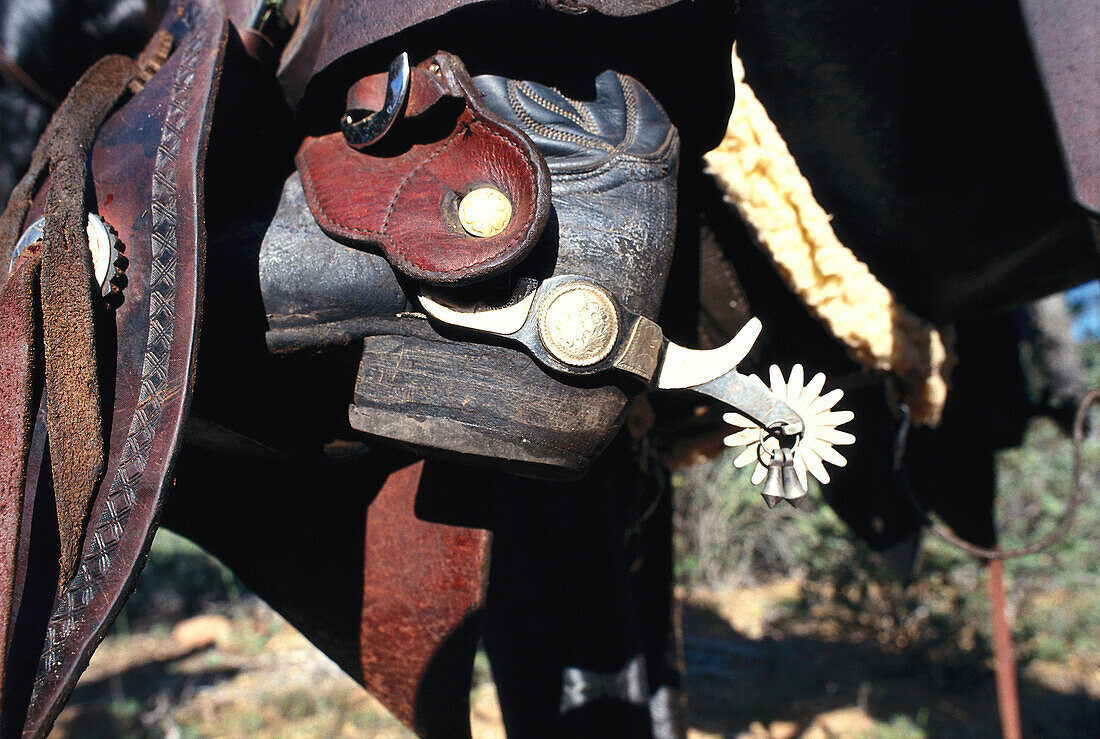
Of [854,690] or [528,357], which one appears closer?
[528,357]

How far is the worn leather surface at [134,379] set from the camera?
54 cm

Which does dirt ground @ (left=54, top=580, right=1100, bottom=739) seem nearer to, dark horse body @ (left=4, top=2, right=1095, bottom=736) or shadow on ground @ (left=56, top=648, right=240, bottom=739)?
shadow on ground @ (left=56, top=648, right=240, bottom=739)

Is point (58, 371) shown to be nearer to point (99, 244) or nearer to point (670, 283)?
point (99, 244)

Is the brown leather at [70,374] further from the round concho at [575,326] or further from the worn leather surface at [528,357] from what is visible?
the round concho at [575,326]

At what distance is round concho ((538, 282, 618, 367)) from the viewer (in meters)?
0.61

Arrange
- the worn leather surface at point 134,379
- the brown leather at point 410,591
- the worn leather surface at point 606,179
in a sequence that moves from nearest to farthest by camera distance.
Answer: the worn leather surface at point 134,379, the worn leather surface at point 606,179, the brown leather at point 410,591

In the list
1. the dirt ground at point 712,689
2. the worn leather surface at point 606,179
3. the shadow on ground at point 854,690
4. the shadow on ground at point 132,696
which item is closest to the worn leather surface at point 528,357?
the worn leather surface at point 606,179

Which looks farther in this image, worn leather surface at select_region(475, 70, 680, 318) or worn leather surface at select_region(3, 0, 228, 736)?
worn leather surface at select_region(475, 70, 680, 318)

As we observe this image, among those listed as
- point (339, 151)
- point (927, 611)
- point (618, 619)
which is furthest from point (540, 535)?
point (927, 611)

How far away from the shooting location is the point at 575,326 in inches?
24.1

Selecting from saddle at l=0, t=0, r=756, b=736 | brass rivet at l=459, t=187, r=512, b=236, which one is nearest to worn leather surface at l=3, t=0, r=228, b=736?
saddle at l=0, t=0, r=756, b=736

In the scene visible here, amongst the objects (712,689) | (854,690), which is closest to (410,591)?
(712,689)

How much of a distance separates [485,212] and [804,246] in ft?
1.69

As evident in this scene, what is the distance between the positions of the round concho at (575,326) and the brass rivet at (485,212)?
0.25ft
